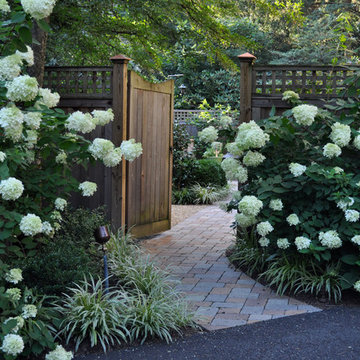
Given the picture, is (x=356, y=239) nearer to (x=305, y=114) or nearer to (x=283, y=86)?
(x=305, y=114)

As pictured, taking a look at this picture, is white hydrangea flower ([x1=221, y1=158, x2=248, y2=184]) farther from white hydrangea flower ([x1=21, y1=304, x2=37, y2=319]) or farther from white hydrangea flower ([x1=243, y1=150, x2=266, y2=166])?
white hydrangea flower ([x1=21, y1=304, x2=37, y2=319])

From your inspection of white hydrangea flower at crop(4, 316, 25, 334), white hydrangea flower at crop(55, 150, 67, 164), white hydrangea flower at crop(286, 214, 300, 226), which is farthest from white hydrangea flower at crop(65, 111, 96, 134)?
white hydrangea flower at crop(286, 214, 300, 226)

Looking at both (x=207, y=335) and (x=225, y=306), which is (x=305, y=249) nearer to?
(x=225, y=306)

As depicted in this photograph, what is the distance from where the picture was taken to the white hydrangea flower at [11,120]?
3037 millimetres

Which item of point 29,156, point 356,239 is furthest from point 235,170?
point 29,156

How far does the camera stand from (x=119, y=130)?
19.6 feet

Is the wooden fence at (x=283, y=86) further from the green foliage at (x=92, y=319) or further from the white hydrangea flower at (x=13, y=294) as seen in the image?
the white hydrangea flower at (x=13, y=294)

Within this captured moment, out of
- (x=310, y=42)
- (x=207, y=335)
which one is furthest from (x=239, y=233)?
(x=310, y=42)

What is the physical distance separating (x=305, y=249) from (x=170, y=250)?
2.12 meters

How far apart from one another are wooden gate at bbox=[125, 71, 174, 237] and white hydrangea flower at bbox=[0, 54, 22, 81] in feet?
9.70

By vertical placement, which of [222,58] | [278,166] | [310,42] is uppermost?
[310,42]

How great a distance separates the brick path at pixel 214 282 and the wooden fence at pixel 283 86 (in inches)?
61.5

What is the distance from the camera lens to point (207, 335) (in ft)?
11.7

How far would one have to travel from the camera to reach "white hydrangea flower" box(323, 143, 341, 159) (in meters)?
4.41
